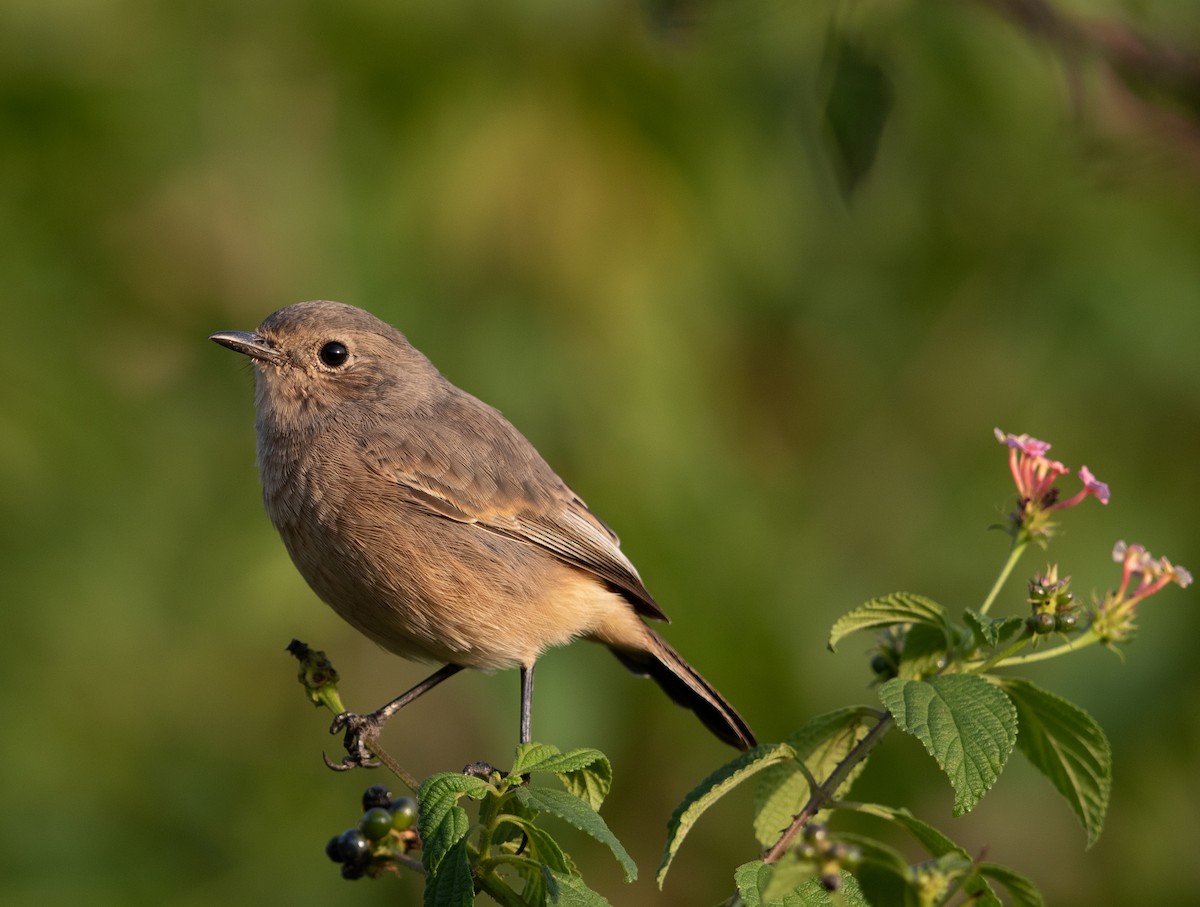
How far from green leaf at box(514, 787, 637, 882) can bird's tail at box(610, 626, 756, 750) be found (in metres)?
2.11

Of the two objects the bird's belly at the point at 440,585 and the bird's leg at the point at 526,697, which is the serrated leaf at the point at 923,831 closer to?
the bird's belly at the point at 440,585

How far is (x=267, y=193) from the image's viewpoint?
18.4 ft

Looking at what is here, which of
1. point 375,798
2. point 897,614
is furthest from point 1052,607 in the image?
point 375,798

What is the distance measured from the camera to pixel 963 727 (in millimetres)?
2674

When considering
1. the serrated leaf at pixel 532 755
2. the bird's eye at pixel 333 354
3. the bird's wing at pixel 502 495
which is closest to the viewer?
the serrated leaf at pixel 532 755

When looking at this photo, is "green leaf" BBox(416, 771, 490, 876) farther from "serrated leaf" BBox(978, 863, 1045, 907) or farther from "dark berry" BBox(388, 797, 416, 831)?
"serrated leaf" BBox(978, 863, 1045, 907)

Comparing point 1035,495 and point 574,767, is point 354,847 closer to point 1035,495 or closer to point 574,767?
point 574,767

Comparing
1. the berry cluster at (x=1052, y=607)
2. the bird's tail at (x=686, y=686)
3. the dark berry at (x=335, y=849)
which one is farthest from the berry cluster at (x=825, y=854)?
the bird's tail at (x=686, y=686)

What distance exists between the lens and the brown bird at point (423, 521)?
458cm

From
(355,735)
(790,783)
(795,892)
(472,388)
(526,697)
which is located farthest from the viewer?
(472,388)

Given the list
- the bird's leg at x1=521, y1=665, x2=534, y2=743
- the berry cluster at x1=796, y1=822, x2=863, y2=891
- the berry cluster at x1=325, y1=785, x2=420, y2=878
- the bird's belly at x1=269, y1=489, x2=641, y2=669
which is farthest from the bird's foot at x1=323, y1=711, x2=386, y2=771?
the berry cluster at x1=796, y1=822, x2=863, y2=891

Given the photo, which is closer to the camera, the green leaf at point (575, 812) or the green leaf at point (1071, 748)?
the green leaf at point (575, 812)

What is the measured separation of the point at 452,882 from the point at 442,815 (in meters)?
0.12

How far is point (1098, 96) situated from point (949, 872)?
299 centimetres
